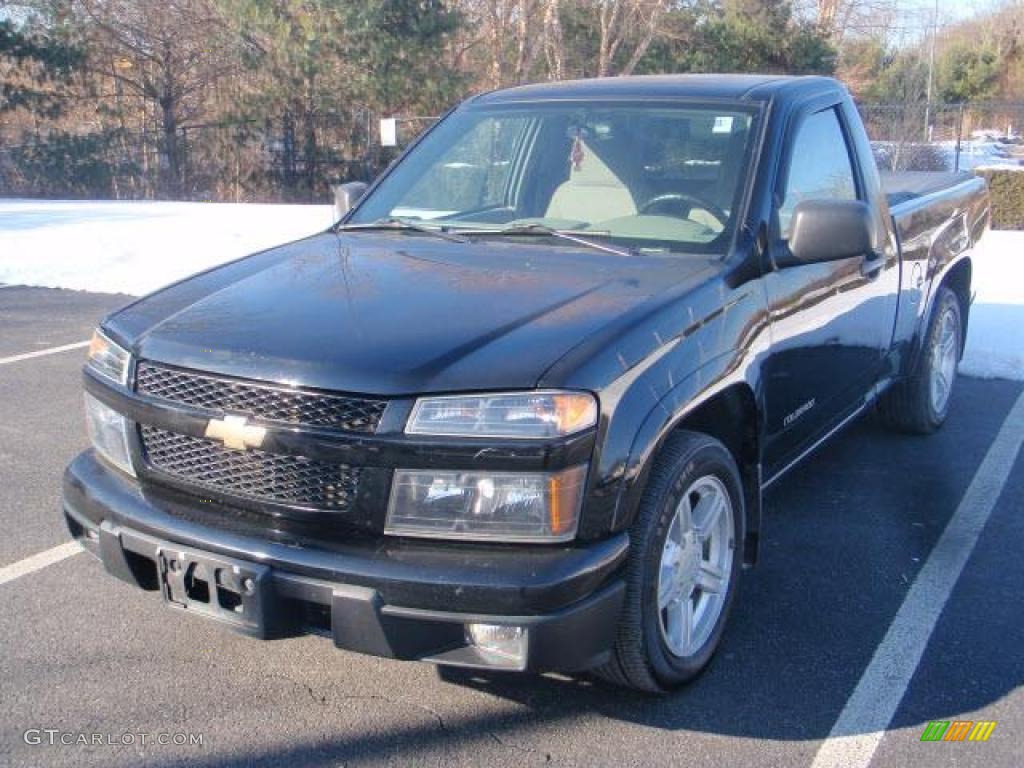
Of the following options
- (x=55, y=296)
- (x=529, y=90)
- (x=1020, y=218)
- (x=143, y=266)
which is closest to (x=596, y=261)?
(x=529, y=90)

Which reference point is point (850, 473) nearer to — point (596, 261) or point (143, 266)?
point (596, 261)

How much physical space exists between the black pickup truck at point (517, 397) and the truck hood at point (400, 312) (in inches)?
0.4

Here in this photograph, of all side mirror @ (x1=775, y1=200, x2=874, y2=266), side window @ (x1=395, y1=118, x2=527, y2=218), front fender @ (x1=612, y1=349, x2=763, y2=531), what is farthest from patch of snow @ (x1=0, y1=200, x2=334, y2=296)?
front fender @ (x1=612, y1=349, x2=763, y2=531)

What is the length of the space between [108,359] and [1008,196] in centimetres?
1917

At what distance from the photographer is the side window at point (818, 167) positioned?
4363 mm

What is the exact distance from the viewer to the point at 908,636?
12.9 feet

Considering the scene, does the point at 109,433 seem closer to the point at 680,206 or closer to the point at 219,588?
the point at 219,588

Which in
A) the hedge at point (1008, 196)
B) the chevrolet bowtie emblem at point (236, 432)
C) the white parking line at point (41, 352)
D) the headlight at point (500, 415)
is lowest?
the hedge at point (1008, 196)

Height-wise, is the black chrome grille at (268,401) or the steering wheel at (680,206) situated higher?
the steering wheel at (680,206)

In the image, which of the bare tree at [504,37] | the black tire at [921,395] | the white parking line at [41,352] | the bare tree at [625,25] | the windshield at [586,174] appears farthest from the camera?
the bare tree at [625,25]

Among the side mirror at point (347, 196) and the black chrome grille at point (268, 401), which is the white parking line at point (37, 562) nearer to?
the black chrome grille at point (268, 401)

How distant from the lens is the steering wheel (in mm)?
4117

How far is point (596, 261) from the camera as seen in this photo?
3865 millimetres

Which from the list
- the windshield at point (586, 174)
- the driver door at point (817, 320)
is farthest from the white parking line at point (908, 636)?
the windshield at point (586, 174)
